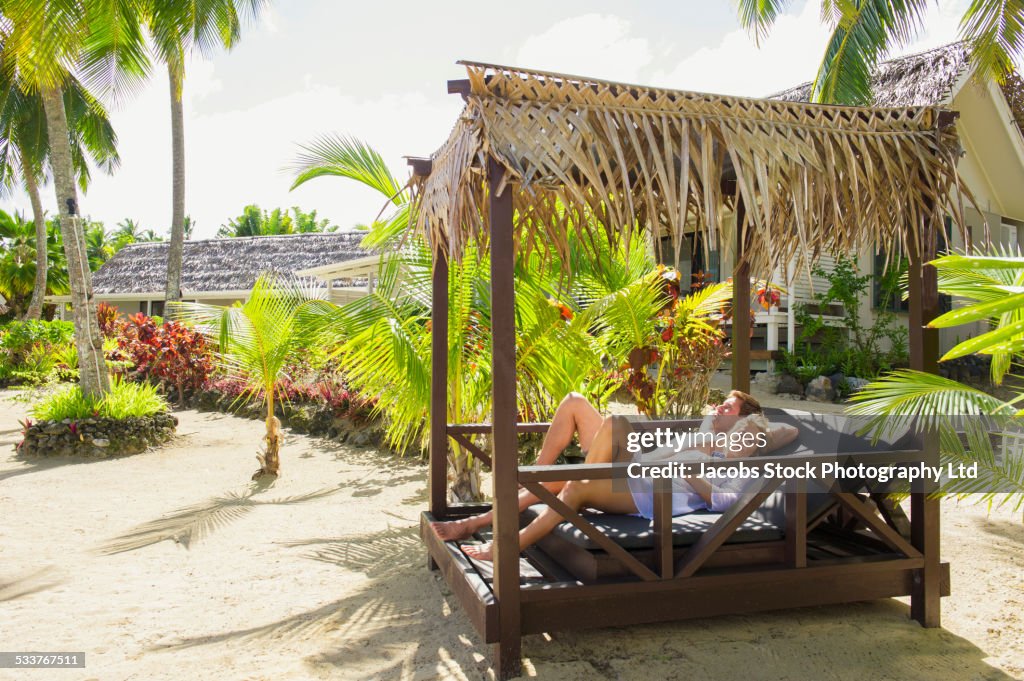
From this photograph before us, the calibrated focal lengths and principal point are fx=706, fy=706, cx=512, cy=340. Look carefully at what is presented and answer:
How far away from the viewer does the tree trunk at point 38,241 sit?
21047mm

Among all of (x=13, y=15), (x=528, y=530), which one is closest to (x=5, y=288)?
(x=13, y=15)

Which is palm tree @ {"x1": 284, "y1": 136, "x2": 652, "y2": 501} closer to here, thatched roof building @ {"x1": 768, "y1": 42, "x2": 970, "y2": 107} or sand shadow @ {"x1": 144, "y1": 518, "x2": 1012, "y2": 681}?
sand shadow @ {"x1": 144, "y1": 518, "x2": 1012, "y2": 681}

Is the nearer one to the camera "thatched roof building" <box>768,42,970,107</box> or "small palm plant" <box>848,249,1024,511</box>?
"small palm plant" <box>848,249,1024,511</box>

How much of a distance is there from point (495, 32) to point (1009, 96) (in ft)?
41.5

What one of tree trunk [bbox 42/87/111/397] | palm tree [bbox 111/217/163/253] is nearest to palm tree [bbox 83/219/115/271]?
palm tree [bbox 111/217/163/253]

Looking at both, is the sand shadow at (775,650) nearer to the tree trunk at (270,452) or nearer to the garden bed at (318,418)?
the tree trunk at (270,452)

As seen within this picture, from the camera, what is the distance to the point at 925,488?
3.32 meters

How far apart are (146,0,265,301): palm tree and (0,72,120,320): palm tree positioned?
3.82 m

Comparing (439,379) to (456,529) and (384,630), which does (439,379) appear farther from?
(384,630)

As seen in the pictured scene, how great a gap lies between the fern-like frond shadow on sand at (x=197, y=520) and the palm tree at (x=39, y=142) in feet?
53.6

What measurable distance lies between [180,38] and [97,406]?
743cm

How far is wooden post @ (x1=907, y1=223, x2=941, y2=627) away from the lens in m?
3.34

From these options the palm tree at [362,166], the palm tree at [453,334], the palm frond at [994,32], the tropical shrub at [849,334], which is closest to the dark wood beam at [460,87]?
the palm tree at [453,334]

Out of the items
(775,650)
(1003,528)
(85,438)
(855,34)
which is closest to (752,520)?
(775,650)
